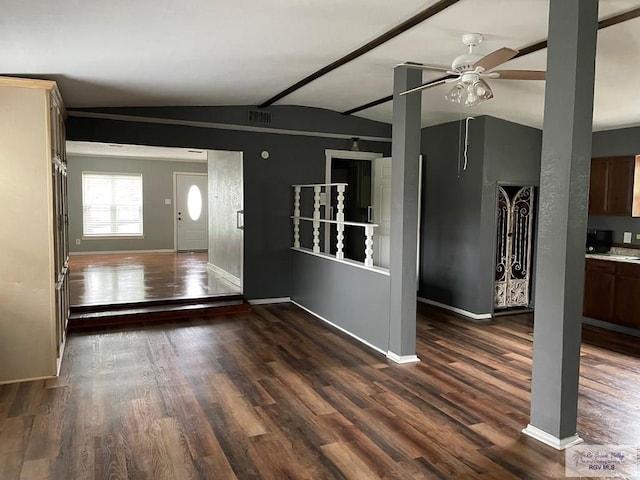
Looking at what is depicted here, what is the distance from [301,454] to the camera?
269 centimetres

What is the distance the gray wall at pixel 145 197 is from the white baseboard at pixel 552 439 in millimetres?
9508

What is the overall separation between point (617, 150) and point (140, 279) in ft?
22.2

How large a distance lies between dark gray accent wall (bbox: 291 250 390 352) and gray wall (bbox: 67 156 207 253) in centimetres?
549

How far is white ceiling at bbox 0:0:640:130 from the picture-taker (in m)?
2.71

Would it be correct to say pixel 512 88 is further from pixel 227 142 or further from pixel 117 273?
pixel 117 273

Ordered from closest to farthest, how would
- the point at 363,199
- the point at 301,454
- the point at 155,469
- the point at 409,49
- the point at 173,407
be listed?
the point at 155,469
the point at 301,454
the point at 173,407
the point at 409,49
the point at 363,199

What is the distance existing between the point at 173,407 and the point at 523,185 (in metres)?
4.87

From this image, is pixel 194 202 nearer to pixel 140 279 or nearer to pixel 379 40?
pixel 140 279

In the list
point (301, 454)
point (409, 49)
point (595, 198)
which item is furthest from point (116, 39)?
point (595, 198)

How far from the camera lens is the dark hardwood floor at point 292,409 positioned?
258 cm

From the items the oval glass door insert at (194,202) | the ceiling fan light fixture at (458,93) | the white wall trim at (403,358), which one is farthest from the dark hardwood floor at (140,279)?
the ceiling fan light fixture at (458,93)

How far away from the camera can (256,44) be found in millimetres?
3451

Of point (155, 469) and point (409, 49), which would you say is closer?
point (155, 469)

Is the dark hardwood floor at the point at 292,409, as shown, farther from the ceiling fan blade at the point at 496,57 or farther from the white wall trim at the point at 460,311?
the ceiling fan blade at the point at 496,57
